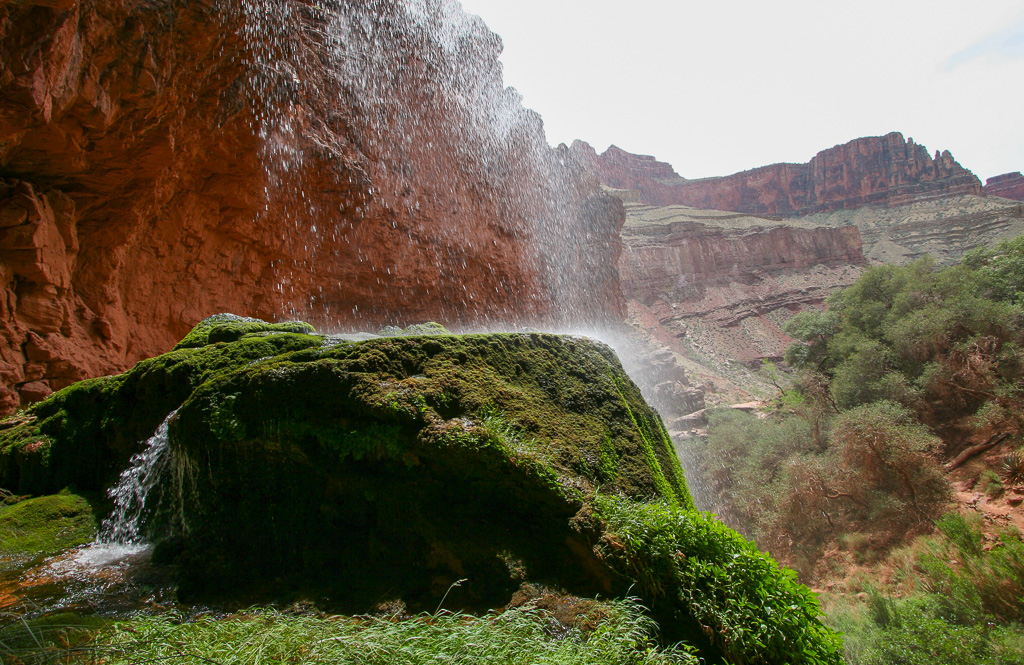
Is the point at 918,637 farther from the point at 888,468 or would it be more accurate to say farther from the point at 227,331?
the point at 227,331

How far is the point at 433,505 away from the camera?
3598mm

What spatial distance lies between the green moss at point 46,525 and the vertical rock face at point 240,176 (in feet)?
12.0

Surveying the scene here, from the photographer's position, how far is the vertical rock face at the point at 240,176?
7098 millimetres

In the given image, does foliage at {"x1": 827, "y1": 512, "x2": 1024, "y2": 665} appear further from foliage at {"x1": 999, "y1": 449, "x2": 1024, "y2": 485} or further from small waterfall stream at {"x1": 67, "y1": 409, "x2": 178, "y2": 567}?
small waterfall stream at {"x1": 67, "y1": 409, "x2": 178, "y2": 567}

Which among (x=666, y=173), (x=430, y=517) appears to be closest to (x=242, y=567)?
(x=430, y=517)

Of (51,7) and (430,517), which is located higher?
(51,7)

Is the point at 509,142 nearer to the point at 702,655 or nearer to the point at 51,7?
the point at 51,7

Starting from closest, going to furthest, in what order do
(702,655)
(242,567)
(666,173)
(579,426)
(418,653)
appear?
(418,653) → (702,655) → (242,567) → (579,426) → (666,173)

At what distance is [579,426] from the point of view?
4363mm

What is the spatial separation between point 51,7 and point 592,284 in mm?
22729

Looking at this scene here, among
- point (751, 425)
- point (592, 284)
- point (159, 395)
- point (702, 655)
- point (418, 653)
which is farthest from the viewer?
point (592, 284)

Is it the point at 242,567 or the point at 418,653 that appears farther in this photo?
→ the point at 242,567

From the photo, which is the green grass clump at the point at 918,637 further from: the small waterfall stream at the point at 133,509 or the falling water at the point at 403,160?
the falling water at the point at 403,160

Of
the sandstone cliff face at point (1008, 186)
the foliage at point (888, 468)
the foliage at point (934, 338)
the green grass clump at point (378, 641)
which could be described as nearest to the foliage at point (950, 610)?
the foliage at point (888, 468)
